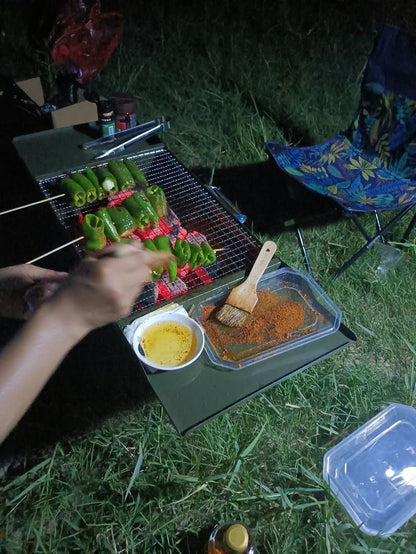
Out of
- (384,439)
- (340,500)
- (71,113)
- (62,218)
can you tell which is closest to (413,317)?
(384,439)

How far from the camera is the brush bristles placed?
2.86 meters

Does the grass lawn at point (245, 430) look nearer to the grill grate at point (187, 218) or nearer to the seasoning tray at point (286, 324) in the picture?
the seasoning tray at point (286, 324)

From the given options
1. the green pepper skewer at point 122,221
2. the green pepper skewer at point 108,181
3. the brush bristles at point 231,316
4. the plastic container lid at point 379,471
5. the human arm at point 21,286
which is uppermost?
the human arm at point 21,286

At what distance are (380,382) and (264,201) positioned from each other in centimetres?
250

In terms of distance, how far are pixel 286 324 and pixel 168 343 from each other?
749 mm

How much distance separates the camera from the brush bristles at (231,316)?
286cm

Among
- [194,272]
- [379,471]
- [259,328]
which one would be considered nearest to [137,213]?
[194,272]

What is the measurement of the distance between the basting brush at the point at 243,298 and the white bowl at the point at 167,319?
0.21 metres

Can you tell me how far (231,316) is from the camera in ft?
9.43

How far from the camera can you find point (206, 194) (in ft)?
12.3

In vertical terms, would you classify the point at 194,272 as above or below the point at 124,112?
below

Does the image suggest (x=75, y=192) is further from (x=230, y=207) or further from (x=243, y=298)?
(x=243, y=298)

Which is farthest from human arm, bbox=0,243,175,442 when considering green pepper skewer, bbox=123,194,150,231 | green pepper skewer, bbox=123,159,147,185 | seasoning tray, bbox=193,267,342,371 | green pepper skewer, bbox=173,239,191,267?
green pepper skewer, bbox=123,159,147,185

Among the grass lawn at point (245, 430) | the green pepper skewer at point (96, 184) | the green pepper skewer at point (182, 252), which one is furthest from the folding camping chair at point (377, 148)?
the green pepper skewer at point (96, 184)
